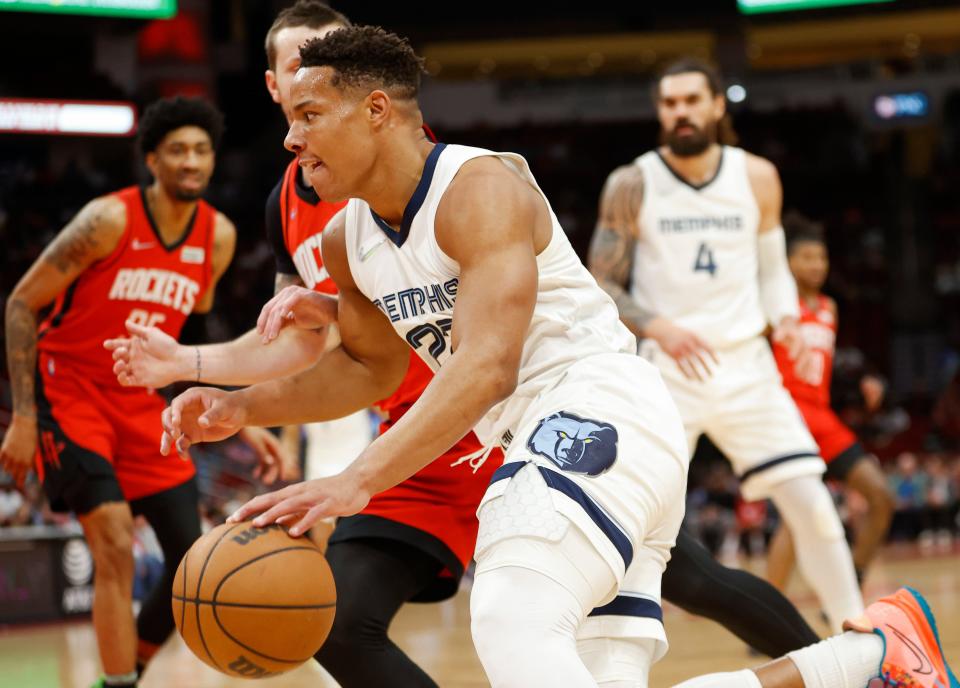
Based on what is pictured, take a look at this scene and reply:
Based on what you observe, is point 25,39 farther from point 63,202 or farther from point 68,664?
point 68,664

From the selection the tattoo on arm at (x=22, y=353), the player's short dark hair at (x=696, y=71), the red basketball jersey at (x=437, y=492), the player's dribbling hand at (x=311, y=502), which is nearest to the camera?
the player's dribbling hand at (x=311, y=502)

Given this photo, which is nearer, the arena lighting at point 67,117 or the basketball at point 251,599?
the basketball at point 251,599

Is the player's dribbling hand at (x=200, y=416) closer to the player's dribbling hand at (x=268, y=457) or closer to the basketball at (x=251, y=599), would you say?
the basketball at (x=251, y=599)

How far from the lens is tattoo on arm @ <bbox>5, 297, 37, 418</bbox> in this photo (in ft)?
15.7

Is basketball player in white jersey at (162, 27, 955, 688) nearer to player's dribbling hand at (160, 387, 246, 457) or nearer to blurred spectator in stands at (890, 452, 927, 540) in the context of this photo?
player's dribbling hand at (160, 387, 246, 457)

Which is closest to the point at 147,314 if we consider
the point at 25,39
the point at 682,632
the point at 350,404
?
the point at 350,404

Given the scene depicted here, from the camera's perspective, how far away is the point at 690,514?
15297 millimetres

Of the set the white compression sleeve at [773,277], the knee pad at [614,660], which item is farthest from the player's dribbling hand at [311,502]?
the white compression sleeve at [773,277]

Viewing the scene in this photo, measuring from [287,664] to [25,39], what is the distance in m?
21.5

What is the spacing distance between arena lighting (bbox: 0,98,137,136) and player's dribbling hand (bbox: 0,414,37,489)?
14204mm

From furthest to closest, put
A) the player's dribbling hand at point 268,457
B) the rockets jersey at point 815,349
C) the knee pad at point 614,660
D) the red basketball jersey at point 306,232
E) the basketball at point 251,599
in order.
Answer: the rockets jersey at point 815,349 → the player's dribbling hand at point 268,457 → the red basketball jersey at point 306,232 → the knee pad at point 614,660 → the basketball at point 251,599

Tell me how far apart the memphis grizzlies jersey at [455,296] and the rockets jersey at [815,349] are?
16.1ft

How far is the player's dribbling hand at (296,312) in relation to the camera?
3.08m

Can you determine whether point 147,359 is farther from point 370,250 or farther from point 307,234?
point 307,234
